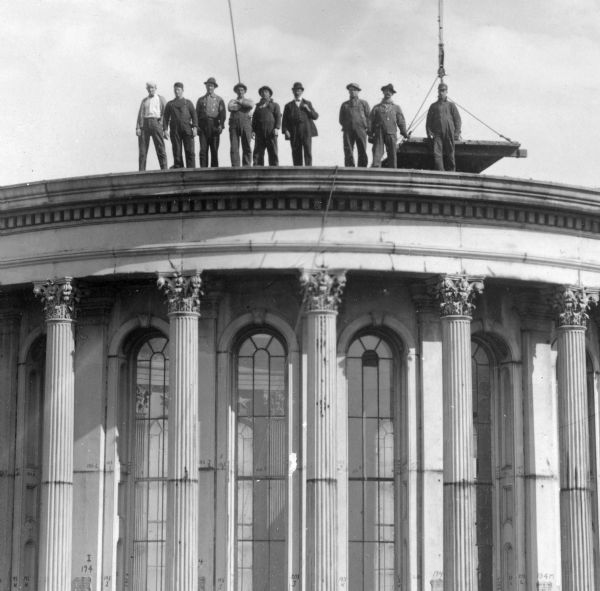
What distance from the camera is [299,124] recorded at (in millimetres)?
48438

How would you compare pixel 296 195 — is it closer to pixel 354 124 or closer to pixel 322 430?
pixel 354 124

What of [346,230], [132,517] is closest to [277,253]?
[346,230]

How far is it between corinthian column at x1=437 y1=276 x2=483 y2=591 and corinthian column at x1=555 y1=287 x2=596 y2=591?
2.39 meters

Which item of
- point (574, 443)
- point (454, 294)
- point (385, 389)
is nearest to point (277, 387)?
point (385, 389)

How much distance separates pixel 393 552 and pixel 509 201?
9088mm

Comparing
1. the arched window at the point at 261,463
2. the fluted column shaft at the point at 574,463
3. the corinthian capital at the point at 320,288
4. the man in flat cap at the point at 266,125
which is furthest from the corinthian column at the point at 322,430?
the fluted column shaft at the point at 574,463

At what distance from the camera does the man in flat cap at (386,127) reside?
4875 centimetres

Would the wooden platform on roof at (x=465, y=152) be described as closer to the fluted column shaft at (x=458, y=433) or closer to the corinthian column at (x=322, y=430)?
the fluted column shaft at (x=458, y=433)

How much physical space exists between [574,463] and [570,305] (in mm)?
3884

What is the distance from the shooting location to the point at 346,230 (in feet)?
154

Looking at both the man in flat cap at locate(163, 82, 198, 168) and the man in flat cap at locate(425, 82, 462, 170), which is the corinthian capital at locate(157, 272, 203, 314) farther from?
the man in flat cap at locate(425, 82, 462, 170)

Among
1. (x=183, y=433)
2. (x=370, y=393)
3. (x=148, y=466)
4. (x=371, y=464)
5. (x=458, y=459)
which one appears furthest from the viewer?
(x=148, y=466)

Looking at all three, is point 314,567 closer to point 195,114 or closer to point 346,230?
point 346,230

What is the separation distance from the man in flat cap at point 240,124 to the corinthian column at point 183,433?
12.4 feet
